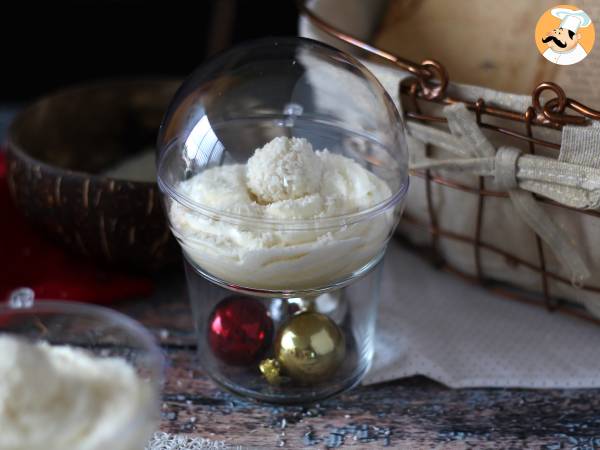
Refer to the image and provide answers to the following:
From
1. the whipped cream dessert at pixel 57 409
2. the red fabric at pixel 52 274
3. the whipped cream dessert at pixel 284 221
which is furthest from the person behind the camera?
the red fabric at pixel 52 274

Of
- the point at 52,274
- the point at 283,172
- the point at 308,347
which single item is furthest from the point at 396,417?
the point at 52,274

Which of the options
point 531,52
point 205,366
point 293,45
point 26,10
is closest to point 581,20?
point 531,52

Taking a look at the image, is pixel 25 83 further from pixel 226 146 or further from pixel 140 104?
pixel 226 146

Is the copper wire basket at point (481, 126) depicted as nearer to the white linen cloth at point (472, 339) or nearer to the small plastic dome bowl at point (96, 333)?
the white linen cloth at point (472, 339)

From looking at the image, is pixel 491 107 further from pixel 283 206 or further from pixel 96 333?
pixel 96 333

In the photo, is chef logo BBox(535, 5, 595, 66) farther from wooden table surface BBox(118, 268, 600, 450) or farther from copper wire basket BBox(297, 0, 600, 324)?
wooden table surface BBox(118, 268, 600, 450)

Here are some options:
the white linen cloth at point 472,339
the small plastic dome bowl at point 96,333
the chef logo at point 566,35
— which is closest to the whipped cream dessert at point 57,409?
the small plastic dome bowl at point 96,333
